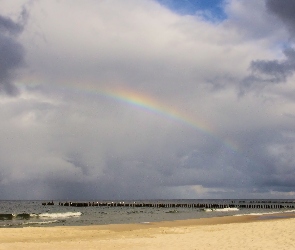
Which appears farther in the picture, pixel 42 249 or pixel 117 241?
pixel 117 241

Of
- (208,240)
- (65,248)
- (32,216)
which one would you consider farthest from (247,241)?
(32,216)

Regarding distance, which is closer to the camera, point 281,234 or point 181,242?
point 181,242

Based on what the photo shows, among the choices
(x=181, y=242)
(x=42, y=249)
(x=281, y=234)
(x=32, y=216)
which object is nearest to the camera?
(x=42, y=249)

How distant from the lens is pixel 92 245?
65.9 ft

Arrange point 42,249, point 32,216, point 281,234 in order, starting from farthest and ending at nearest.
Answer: point 32,216 < point 281,234 < point 42,249

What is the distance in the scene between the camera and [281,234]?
22844 mm

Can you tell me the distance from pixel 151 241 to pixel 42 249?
625 centimetres

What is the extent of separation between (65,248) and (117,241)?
3.76 m

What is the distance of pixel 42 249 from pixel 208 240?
30.5 feet

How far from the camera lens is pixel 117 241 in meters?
21.9

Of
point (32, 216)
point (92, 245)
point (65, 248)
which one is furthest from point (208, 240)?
point (32, 216)

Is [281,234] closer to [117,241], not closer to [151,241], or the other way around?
[151,241]

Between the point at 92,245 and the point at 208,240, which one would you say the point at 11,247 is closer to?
the point at 92,245

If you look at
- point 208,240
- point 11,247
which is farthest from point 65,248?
point 208,240
